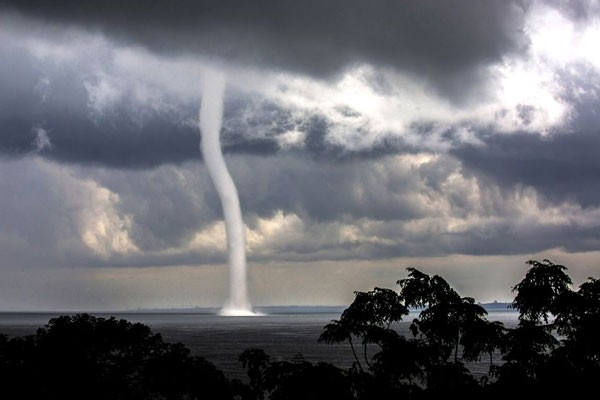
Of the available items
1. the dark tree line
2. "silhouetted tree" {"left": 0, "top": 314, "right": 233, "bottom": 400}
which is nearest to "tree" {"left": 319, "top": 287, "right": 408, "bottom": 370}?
the dark tree line

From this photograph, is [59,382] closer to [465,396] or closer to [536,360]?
[465,396]

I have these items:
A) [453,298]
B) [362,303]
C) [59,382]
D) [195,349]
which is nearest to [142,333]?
[59,382]

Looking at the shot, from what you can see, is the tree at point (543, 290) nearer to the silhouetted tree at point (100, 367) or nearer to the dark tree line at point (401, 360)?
the dark tree line at point (401, 360)

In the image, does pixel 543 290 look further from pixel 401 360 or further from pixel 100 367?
pixel 100 367

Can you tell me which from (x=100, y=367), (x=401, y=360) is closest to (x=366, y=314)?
(x=401, y=360)

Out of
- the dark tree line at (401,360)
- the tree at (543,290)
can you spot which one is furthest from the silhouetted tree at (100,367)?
the tree at (543,290)

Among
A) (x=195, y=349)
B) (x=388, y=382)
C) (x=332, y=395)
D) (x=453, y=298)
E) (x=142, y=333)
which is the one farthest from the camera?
(x=195, y=349)

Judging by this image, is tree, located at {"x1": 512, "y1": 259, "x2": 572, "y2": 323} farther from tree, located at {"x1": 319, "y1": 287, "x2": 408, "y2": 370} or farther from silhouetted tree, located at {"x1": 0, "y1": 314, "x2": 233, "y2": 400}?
silhouetted tree, located at {"x1": 0, "y1": 314, "x2": 233, "y2": 400}

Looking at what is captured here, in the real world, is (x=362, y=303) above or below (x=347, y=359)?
above

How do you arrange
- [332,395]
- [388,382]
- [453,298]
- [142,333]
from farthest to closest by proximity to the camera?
[142,333] < [453,298] < [388,382] < [332,395]
